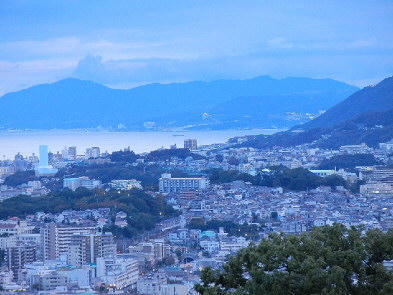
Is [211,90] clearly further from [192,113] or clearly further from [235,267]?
[235,267]

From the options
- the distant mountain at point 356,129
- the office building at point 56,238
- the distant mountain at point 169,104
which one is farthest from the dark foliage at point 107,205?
the distant mountain at point 169,104

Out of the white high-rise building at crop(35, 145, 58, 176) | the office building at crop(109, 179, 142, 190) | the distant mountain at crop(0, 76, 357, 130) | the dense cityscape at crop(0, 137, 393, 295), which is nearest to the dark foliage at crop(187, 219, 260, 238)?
the dense cityscape at crop(0, 137, 393, 295)

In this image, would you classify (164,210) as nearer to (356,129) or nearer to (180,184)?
(180,184)

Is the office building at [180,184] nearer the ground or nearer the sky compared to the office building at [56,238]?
A: nearer the sky

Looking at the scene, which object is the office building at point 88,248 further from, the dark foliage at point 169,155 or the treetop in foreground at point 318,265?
the dark foliage at point 169,155

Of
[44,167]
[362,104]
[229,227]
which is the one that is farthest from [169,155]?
[229,227]

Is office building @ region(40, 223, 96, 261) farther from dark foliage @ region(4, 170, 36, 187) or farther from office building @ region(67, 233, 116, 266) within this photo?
dark foliage @ region(4, 170, 36, 187)
